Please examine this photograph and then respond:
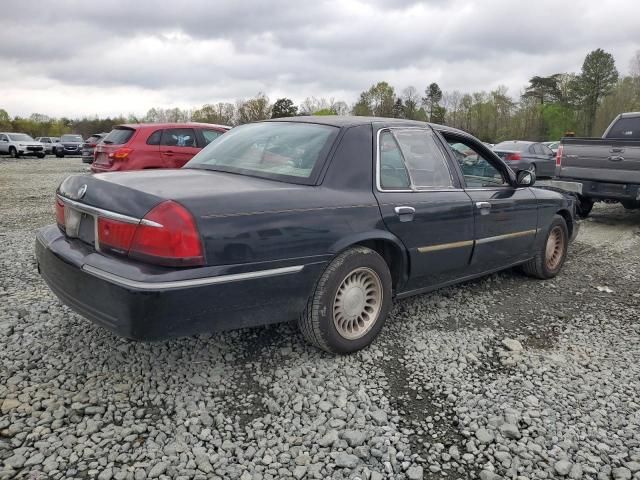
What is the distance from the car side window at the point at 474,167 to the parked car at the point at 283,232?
1.8 inches

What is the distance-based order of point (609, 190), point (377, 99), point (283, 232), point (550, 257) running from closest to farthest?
point (283, 232)
point (550, 257)
point (609, 190)
point (377, 99)

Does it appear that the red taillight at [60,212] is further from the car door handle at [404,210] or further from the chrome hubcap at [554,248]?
the chrome hubcap at [554,248]

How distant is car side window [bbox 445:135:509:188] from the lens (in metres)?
4.11

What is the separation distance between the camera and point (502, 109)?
201ft

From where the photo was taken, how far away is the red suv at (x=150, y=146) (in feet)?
29.5

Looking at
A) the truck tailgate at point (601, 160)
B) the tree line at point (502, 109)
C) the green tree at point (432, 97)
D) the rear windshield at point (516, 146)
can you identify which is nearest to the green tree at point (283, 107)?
the tree line at point (502, 109)

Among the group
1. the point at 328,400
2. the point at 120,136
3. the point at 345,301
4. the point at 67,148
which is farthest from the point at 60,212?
the point at 67,148

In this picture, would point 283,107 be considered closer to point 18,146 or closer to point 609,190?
point 18,146

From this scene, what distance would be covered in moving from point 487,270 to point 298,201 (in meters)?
2.17

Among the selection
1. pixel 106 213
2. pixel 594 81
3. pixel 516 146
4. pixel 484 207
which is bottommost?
pixel 484 207

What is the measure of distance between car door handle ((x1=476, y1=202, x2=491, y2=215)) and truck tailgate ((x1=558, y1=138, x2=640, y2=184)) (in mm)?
4836

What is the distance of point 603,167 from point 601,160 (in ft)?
0.38

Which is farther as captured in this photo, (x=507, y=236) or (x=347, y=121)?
(x=507, y=236)

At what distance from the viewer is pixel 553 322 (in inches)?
156
